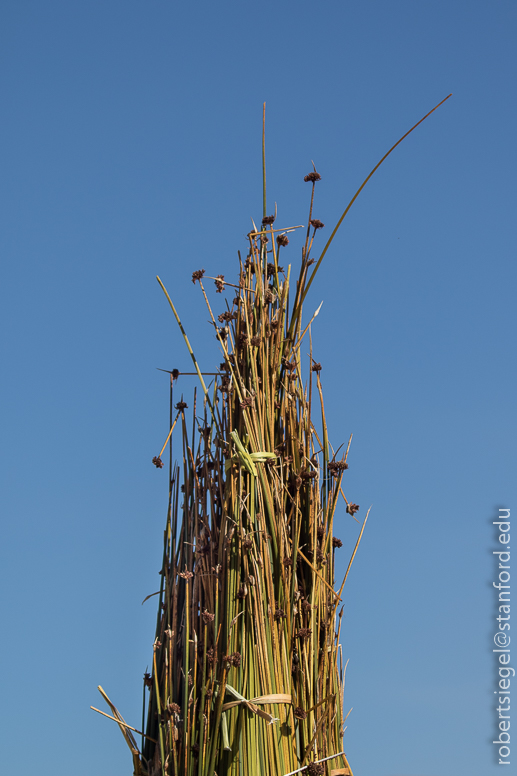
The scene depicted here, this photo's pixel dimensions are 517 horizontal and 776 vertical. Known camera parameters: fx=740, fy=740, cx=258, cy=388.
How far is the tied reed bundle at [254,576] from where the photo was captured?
151cm

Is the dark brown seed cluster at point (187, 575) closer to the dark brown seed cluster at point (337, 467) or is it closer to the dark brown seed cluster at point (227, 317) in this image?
the dark brown seed cluster at point (337, 467)

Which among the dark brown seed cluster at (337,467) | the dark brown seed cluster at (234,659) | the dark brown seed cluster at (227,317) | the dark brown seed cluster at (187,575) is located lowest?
the dark brown seed cluster at (234,659)

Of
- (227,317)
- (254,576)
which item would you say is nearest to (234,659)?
(254,576)

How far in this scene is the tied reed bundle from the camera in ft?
4.97

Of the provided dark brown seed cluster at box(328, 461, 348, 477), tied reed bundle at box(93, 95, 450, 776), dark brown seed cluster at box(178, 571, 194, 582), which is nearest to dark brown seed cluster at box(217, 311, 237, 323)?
tied reed bundle at box(93, 95, 450, 776)

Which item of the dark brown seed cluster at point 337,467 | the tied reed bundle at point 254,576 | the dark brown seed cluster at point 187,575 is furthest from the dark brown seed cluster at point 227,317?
the dark brown seed cluster at point 187,575

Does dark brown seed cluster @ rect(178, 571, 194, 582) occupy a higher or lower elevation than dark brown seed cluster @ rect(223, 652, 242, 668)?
higher

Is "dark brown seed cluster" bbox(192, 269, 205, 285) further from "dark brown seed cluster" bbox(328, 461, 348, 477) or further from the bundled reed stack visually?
Result: "dark brown seed cluster" bbox(328, 461, 348, 477)

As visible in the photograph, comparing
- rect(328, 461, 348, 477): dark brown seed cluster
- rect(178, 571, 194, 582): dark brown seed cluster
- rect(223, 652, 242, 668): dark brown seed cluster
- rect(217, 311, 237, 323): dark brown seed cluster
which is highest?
rect(217, 311, 237, 323): dark brown seed cluster

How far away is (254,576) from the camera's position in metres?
1.58

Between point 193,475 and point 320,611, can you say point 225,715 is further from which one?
point 193,475

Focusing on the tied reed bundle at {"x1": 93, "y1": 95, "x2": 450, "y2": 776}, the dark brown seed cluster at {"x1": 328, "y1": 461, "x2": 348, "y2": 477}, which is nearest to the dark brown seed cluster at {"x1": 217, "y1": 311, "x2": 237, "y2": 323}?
the tied reed bundle at {"x1": 93, "y1": 95, "x2": 450, "y2": 776}

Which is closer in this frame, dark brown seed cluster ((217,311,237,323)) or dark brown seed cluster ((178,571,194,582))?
dark brown seed cluster ((178,571,194,582))

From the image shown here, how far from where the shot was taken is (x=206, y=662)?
154 centimetres
